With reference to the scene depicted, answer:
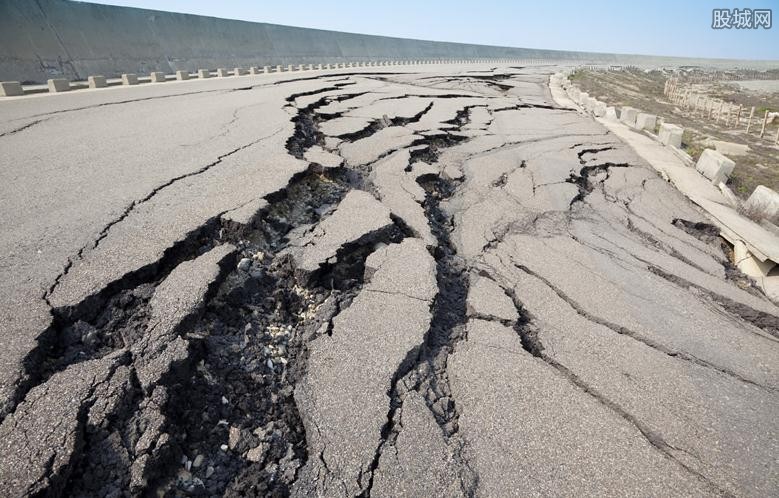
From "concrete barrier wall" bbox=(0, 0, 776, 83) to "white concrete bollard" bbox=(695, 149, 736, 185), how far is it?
1431cm

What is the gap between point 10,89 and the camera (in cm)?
787

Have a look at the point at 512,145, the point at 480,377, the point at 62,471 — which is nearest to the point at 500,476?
the point at 480,377

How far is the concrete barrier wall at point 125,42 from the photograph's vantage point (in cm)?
1049

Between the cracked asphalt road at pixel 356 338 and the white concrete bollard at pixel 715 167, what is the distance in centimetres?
194

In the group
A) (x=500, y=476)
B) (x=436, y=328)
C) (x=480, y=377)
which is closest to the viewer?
(x=500, y=476)

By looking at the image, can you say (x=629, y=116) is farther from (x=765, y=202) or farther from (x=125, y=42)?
(x=125, y=42)

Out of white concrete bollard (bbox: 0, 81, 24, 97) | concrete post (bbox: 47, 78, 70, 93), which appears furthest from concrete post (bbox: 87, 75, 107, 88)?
white concrete bollard (bbox: 0, 81, 24, 97)

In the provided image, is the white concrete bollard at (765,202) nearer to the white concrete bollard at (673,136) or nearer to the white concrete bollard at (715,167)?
the white concrete bollard at (715,167)

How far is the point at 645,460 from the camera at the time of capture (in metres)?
1.54

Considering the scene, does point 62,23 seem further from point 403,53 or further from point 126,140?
point 403,53

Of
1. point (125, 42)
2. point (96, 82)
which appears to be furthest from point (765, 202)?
point (125, 42)

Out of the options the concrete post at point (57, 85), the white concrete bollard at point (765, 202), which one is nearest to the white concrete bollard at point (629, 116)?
the white concrete bollard at point (765, 202)

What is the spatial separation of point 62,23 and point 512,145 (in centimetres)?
1320

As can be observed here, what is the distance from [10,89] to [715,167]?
1183 cm
